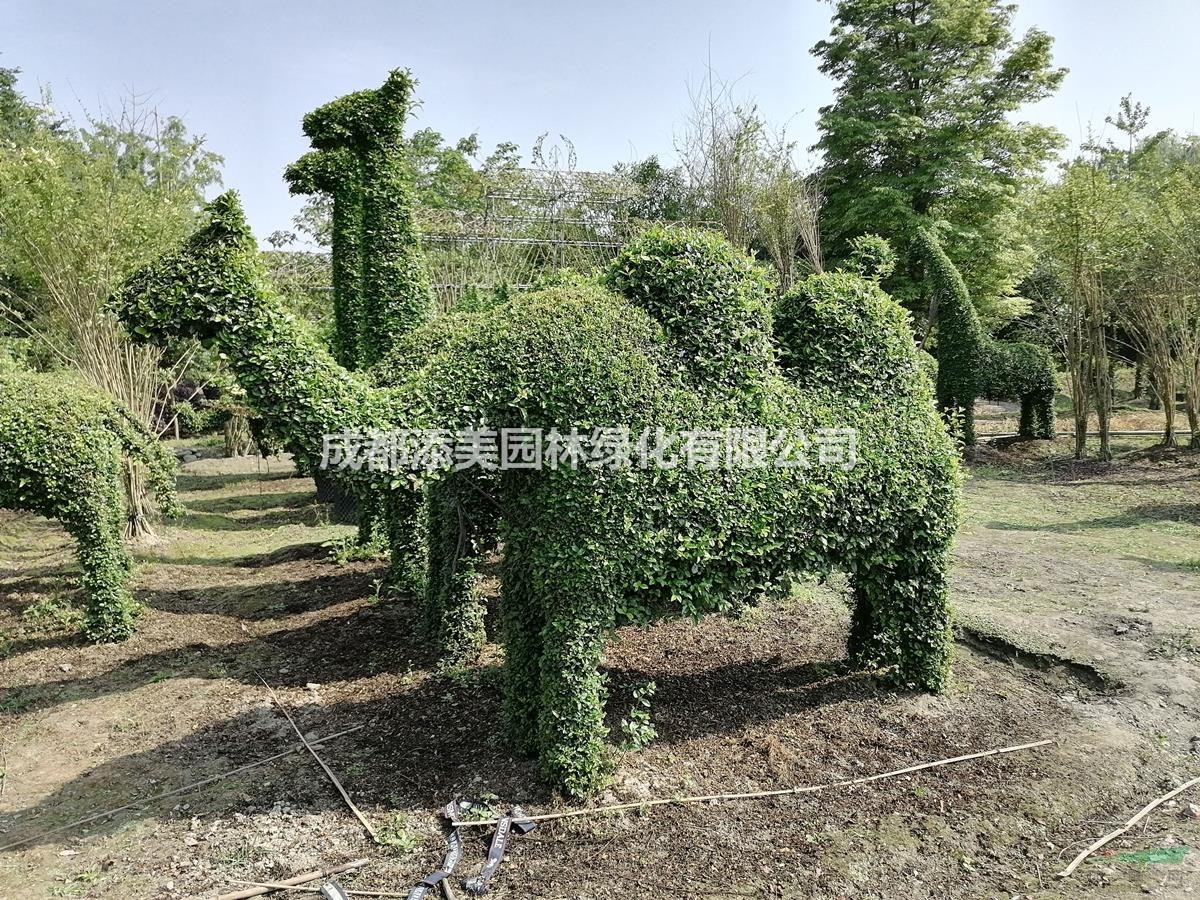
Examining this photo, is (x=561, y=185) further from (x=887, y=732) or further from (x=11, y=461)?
(x=887, y=732)

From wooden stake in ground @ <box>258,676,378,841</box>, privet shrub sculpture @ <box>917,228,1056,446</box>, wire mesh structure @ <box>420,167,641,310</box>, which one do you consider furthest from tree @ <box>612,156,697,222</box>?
wooden stake in ground @ <box>258,676,378,841</box>

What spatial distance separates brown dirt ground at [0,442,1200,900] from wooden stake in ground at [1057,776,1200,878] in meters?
0.05

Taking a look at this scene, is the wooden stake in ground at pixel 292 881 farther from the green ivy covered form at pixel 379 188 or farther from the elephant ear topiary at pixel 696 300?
the green ivy covered form at pixel 379 188

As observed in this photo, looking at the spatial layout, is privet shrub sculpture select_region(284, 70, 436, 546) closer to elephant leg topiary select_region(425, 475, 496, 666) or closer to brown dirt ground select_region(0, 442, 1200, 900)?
elephant leg topiary select_region(425, 475, 496, 666)

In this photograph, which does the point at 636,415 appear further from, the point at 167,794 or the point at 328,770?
the point at 167,794

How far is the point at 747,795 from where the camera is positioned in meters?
4.65

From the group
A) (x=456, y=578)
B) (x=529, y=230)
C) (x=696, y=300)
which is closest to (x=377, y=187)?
(x=456, y=578)

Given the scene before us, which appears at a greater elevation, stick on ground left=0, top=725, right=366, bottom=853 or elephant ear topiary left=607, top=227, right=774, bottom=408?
elephant ear topiary left=607, top=227, right=774, bottom=408

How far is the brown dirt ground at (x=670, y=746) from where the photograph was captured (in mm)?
4094

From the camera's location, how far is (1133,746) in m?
5.11

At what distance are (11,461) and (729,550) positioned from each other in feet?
21.3

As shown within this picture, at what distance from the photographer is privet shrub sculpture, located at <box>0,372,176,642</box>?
7.02 metres

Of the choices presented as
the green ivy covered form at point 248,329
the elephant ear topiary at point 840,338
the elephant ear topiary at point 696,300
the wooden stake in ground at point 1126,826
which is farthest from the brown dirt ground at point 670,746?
the elephant ear topiary at point 696,300

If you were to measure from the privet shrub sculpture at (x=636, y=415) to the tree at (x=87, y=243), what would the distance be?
5973 millimetres
